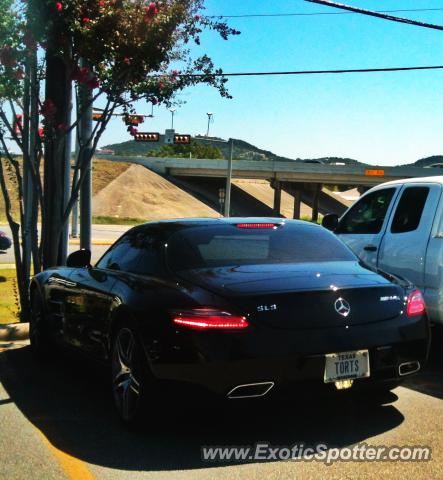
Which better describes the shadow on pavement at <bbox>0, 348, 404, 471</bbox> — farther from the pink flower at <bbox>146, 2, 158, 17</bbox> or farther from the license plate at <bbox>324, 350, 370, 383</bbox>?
the pink flower at <bbox>146, 2, 158, 17</bbox>

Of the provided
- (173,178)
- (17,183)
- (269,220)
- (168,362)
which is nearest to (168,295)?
(168,362)

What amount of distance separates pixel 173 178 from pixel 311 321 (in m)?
84.3

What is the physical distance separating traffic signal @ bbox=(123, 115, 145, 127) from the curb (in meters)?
Result: 3.49

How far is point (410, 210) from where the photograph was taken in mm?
7367

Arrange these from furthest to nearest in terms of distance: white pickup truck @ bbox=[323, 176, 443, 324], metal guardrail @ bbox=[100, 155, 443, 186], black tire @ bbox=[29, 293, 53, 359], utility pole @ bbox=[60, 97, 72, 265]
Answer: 1. metal guardrail @ bbox=[100, 155, 443, 186]
2. utility pole @ bbox=[60, 97, 72, 265]
3. black tire @ bbox=[29, 293, 53, 359]
4. white pickup truck @ bbox=[323, 176, 443, 324]

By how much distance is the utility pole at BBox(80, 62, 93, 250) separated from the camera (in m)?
9.44

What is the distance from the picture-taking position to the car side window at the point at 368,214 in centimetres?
785

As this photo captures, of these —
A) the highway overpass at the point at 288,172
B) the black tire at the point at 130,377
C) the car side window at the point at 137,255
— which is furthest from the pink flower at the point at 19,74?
the highway overpass at the point at 288,172

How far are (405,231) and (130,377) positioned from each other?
12.5ft

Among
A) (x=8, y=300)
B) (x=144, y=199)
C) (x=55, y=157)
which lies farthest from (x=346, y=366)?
(x=144, y=199)

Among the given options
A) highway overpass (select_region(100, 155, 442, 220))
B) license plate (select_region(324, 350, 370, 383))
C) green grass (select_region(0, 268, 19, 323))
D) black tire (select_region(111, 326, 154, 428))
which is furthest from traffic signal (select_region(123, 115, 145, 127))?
highway overpass (select_region(100, 155, 442, 220))

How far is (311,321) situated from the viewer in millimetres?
4238

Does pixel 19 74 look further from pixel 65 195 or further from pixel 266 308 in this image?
pixel 266 308

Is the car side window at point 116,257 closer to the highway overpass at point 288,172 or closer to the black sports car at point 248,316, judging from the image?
the black sports car at point 248,316
